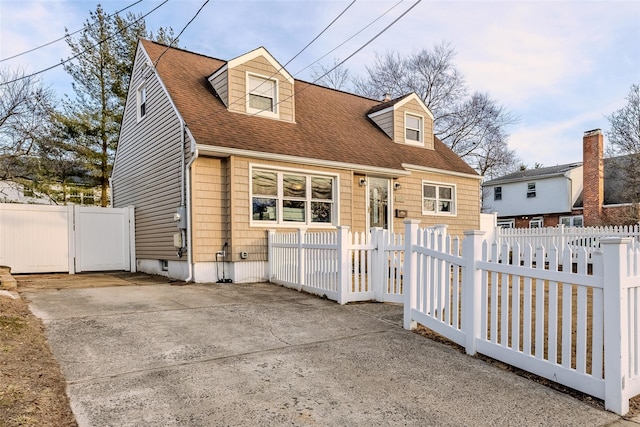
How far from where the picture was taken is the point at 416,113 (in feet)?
47.9

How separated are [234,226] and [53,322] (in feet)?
14.5

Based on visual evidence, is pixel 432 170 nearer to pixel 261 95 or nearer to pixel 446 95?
pixel 261 95

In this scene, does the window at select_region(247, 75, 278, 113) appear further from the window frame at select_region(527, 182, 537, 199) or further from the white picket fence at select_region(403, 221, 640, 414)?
the window frame at select_region(527, 182, 537, 199)

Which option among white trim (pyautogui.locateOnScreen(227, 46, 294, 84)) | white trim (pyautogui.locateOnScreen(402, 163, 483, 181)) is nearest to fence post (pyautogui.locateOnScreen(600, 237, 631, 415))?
white trim (pyautogui.locateOnScreen(227, 46, 294, 84))

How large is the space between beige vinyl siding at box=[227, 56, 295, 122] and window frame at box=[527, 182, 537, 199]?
70.5ft

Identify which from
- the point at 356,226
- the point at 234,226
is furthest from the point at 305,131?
the point at 234,226

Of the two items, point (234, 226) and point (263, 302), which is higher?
point (234, 226)

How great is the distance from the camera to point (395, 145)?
1360cm

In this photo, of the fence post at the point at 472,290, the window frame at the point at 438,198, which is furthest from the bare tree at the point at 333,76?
the fence post at the point at 472,290

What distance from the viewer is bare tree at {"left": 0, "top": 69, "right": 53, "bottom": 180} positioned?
Answer: 13.7 metres

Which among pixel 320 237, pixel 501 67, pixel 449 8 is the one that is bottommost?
pixel 320 237

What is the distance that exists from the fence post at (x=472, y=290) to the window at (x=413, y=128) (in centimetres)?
1085

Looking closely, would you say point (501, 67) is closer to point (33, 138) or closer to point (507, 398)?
point (507, 398)

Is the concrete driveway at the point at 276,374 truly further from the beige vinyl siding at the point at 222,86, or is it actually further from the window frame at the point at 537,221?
the window frame at the point at 537,221
